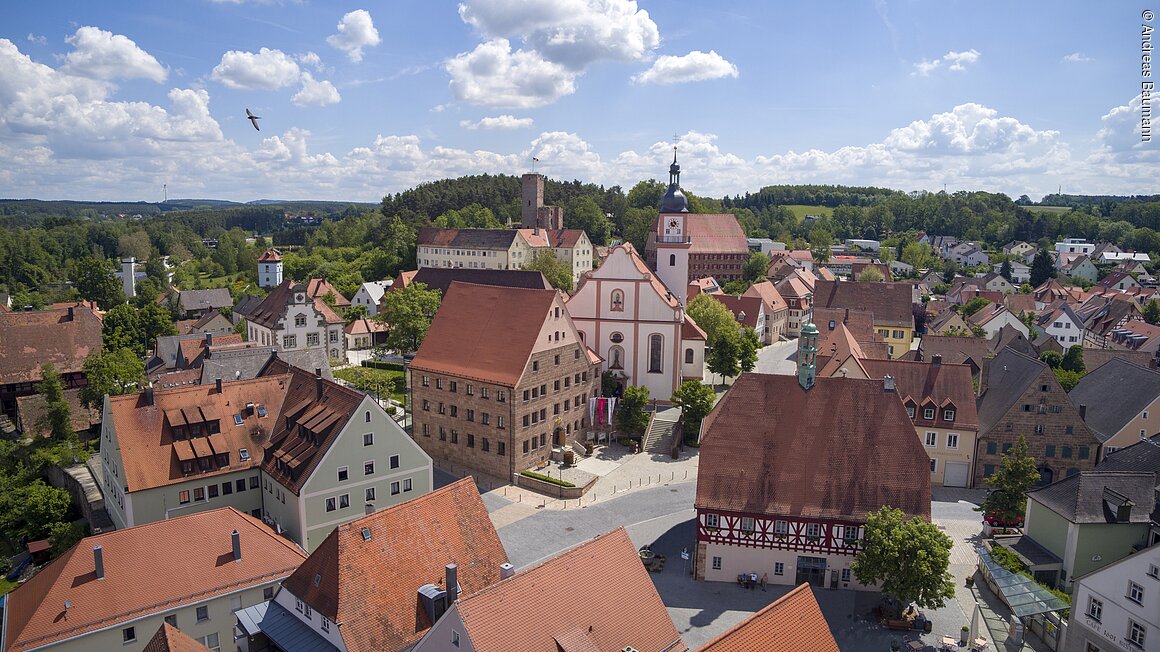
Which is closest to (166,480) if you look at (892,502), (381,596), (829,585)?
(381,596)

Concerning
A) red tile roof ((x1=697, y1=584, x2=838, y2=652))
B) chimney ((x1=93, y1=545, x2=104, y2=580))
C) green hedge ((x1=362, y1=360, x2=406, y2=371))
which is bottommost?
green hedge ((x1=362, y1=360, x2=406, y2=371))

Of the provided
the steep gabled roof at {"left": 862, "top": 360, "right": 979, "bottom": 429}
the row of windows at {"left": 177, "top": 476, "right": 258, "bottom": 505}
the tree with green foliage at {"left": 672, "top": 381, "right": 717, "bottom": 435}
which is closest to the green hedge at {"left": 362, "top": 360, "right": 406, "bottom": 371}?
the tree with green foliage at {"left": 672, "top": 381, "right": 717, "bottom": 435}

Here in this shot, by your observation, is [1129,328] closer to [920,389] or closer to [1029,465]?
[920,389]

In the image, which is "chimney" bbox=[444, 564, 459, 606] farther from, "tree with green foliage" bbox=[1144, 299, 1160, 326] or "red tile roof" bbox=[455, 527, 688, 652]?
"tree with green foliage" bbox=[1144, 299, 1160, 326]

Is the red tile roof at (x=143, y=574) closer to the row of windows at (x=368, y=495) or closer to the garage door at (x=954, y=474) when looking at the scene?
the row of windows at (x=368, y=495)

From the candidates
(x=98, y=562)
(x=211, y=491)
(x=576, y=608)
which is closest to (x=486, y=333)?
(x=211, y=491)

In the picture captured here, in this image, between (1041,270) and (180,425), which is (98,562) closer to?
(180,425)

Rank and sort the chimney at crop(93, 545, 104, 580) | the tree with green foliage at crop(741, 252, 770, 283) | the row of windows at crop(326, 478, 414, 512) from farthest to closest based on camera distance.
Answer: the tree with green foliage at crop(741, 252, 770, 283) < the row of windows at crop(326, 478, 414, 512) < the chimney at crop(93, 545, 104, 580)

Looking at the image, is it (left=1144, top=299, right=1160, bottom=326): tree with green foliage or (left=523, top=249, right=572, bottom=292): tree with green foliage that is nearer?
(left=523, top=249, right=572, bottom=292): tree with green foliage
